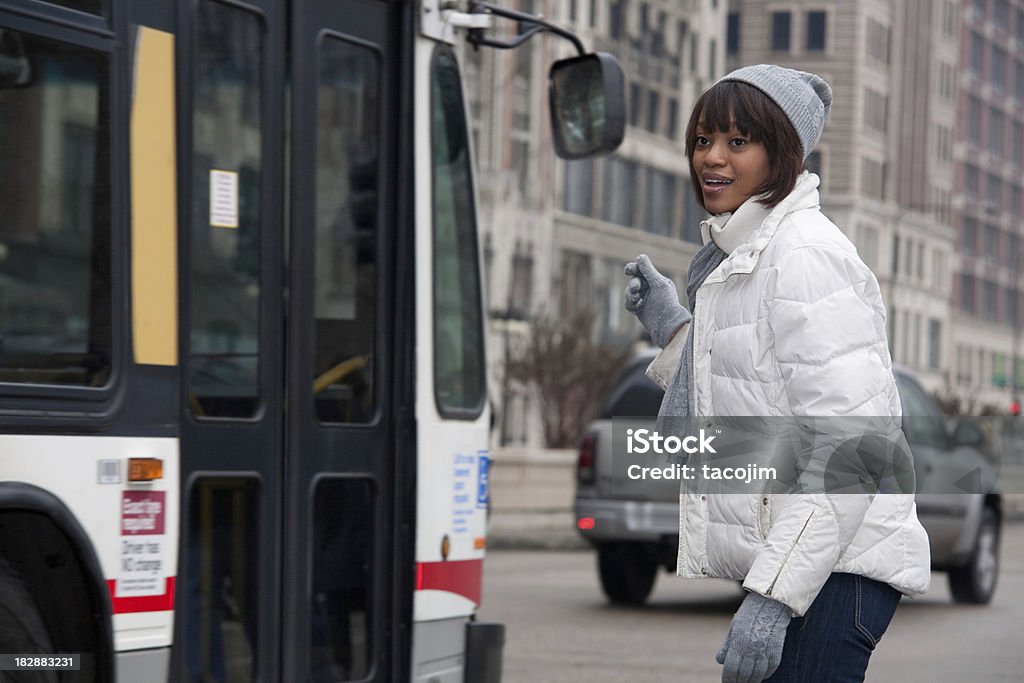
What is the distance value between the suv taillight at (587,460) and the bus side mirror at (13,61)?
967cm

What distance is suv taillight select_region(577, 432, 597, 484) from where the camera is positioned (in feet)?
46.0

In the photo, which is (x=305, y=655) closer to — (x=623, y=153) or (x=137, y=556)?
(x=137, y=556)

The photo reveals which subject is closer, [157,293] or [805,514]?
[805,514]

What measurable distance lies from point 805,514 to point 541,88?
180 feet

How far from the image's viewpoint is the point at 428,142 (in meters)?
6.12

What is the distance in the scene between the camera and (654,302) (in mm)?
3654

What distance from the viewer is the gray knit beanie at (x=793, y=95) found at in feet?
10.7

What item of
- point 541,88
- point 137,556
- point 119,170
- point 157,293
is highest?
point 541,88

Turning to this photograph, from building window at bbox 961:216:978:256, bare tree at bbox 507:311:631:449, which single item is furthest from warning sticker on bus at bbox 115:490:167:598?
building window at bbox 961:216:978:256

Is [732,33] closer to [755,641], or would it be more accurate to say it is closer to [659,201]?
[659,201]

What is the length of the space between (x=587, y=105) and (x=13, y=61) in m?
2.31

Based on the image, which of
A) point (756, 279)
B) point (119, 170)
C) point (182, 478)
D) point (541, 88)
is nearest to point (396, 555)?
point (182, 478)

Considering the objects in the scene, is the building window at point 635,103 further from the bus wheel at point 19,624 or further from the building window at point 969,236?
the bus wheel at point 19,624

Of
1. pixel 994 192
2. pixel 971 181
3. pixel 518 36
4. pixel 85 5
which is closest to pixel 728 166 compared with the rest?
pixel 85 5
